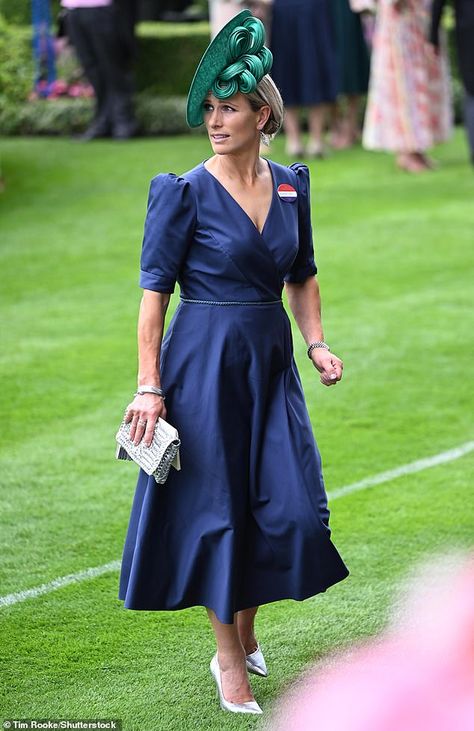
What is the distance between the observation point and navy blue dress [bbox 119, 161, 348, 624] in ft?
9.87

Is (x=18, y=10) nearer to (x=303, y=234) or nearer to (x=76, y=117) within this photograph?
(x=76, y=117)

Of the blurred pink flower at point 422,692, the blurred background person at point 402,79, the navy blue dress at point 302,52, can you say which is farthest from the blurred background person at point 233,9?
the blurred pink flower at point 422,692

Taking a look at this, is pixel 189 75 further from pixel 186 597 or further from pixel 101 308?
pixel 186 597

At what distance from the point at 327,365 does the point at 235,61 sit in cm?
84

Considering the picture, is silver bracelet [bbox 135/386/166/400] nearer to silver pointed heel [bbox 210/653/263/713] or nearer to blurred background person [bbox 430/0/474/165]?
silver pointed heel [bbox 210/653/263/713]

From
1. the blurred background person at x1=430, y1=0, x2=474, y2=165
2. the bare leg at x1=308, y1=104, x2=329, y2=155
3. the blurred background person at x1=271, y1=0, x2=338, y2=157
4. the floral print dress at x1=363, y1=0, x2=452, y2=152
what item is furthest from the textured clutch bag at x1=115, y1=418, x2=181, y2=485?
the bare leg at x1=308, y1=104, x2=329, y2=155

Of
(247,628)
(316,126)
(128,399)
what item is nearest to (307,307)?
(247,628)

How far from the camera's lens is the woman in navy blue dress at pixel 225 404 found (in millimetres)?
3002

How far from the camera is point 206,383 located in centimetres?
306

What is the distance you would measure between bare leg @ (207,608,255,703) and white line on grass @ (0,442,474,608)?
43.9 inches

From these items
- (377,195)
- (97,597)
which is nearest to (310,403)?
(97,597)

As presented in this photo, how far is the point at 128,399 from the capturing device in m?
6.51

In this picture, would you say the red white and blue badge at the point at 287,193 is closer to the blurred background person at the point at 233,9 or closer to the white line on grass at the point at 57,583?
the white line on grass at the point at 57,583

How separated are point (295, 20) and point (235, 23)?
10793 millimetres
